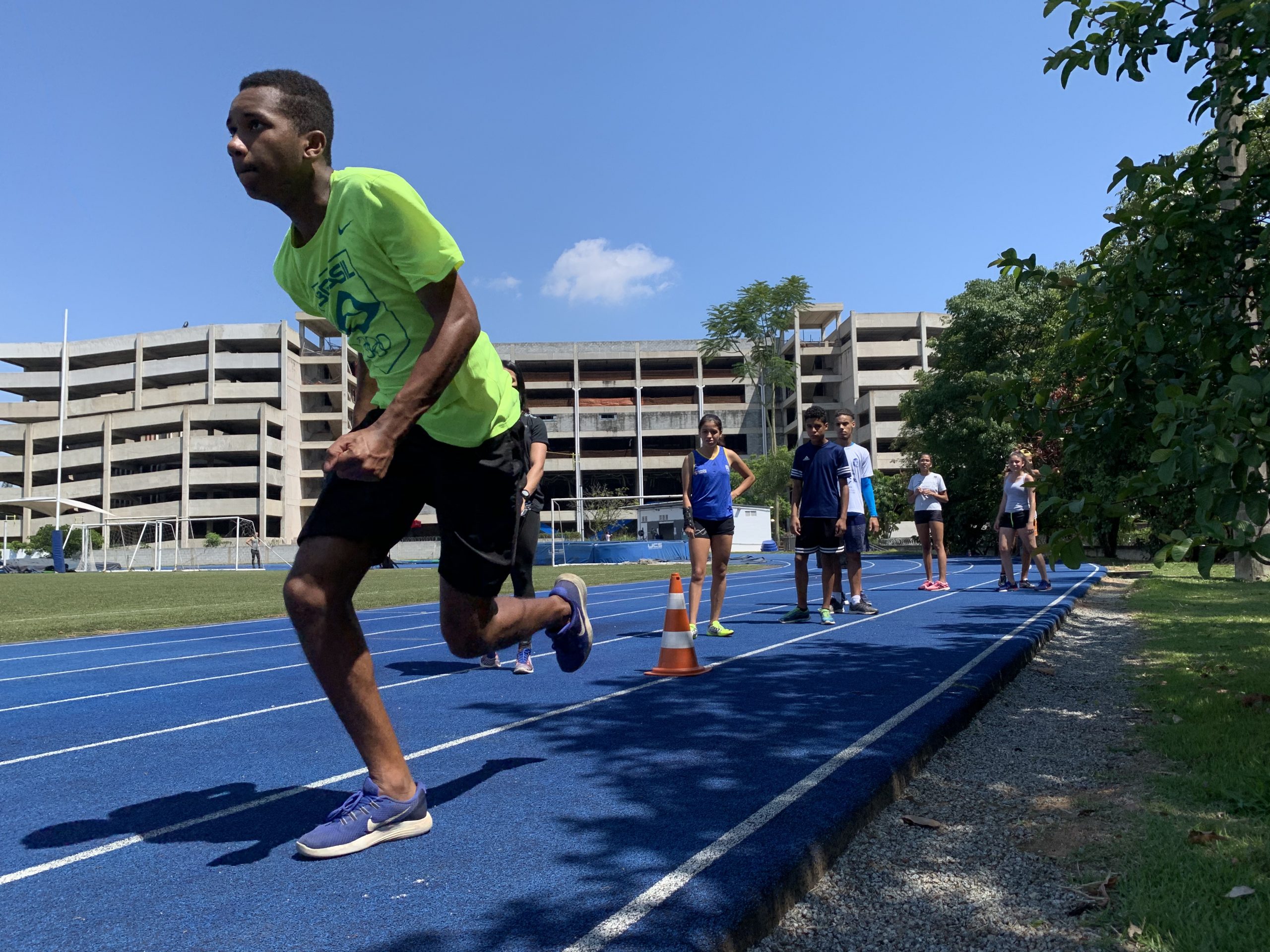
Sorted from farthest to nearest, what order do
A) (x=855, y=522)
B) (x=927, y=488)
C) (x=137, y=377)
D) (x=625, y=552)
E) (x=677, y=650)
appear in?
(x=137, y=377) < (x=625, y=552) < (x=927, y=488) < (x=855, y=522) < (x=677, y=650)

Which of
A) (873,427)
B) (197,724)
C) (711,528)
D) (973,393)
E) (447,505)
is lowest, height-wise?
(197,724)

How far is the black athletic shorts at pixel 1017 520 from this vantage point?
1330cm

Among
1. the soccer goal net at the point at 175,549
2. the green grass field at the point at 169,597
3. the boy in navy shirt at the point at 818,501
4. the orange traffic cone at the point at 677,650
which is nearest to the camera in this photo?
the orange traffic cone at the point at 677,650

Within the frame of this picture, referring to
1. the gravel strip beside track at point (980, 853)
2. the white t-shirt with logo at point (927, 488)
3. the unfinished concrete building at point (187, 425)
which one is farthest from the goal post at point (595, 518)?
the gravel strip beside track at point (980, 853)

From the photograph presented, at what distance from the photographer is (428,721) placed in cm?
500

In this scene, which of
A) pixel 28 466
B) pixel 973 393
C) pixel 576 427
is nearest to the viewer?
pixel 973 393

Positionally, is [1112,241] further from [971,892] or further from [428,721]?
[428,721]

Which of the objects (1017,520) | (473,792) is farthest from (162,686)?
(1017,520)

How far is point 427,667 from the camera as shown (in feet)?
23.7

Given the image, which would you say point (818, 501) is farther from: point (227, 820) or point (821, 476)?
point (227, 820)

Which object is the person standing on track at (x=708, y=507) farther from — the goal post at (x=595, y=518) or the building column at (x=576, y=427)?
the building column at (x=576, y=427)

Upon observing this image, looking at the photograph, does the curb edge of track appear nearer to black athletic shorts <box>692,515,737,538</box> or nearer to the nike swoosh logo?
the nike swoosh logo

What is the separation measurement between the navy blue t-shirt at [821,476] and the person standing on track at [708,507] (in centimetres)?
135

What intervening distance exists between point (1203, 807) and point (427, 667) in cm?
520
